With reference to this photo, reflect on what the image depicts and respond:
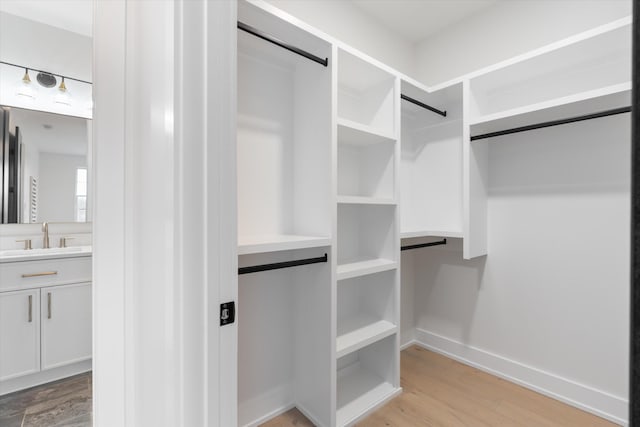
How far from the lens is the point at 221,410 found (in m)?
0.82

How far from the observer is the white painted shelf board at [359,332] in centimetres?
164

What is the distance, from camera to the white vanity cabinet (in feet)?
5.82

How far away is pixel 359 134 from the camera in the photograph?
5.82 feet

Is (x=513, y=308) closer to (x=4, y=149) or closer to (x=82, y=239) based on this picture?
(x=82, y=239)

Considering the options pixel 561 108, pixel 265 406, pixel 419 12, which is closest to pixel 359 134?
pixel 561 108

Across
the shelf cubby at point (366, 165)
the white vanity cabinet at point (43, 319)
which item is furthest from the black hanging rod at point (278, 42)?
the white vanity cabinet at point (43, 319)

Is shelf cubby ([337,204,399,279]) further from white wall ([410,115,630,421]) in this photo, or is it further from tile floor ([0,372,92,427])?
tile floor ([0,372,92,427])

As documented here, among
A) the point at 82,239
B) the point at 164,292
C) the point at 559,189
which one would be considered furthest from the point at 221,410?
the point at 559,189

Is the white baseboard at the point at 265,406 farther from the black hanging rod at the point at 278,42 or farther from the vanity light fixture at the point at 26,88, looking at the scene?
the vanity light fixture at the point at 26,88

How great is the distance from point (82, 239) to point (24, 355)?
0.77 m

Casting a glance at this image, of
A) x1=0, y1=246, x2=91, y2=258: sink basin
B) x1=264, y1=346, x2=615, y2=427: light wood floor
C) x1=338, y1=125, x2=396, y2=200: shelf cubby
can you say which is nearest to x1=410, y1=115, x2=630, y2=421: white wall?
x1=264, y1=346, x2=615, y2=427: light wood floor

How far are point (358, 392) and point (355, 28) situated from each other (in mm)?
2478

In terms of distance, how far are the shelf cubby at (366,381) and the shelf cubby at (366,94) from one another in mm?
1437

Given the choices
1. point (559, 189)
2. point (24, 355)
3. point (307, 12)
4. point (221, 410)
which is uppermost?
point (307, 12)
